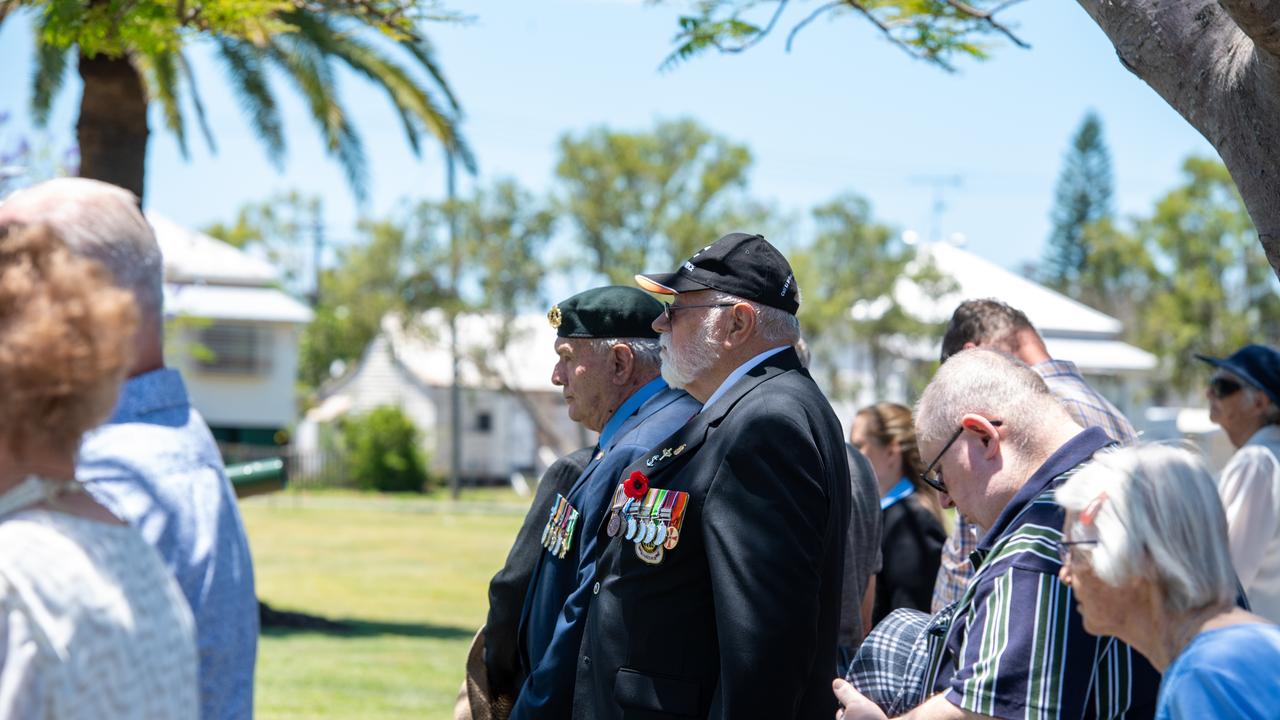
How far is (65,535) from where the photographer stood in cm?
197

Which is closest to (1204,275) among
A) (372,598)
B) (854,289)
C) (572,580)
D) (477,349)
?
(854,289)

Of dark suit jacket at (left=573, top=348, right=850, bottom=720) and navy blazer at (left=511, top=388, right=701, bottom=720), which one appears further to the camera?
navy blazer at (left=511, top=388, right=701, bottom=720)

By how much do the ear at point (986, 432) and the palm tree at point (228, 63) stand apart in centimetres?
483

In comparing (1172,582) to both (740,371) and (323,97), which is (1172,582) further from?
(323,97)

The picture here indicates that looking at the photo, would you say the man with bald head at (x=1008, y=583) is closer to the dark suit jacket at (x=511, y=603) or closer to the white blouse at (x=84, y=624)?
the dark suit jacket at (x=511, y=603)

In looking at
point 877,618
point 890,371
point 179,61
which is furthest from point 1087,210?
point 877,618

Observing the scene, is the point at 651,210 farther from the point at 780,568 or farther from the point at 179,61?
the point at 780,568

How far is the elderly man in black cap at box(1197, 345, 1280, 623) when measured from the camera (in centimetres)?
515

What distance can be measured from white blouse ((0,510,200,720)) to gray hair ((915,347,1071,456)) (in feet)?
6.27

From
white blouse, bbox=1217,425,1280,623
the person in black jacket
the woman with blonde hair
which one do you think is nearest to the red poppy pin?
the woman with blonde hair

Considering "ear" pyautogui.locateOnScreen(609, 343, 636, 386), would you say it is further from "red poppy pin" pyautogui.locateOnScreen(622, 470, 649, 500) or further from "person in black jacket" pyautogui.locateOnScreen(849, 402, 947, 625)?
"person in black jacket" pyautogui.locateOnScreen(849, 402, 947, 625)

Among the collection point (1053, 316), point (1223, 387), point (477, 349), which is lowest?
point (477, 349)

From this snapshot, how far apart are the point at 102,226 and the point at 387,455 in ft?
147

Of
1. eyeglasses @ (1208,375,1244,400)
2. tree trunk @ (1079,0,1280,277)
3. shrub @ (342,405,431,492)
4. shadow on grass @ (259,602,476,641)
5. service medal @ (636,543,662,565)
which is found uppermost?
tree trunk @ (1079,0,1280,277)
